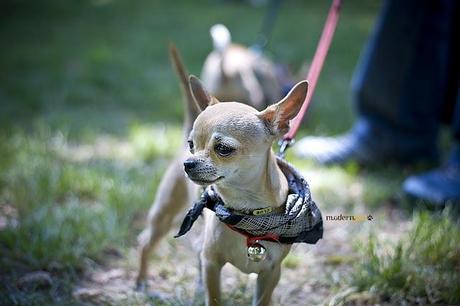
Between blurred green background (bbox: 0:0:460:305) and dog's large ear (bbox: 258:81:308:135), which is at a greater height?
dog's large ear (bbox: 258:81:308:135)

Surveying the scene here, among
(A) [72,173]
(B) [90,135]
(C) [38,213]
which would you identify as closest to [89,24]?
(B) [90,135]

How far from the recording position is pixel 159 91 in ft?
18.5

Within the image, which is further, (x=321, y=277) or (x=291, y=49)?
(x=291, y=49)

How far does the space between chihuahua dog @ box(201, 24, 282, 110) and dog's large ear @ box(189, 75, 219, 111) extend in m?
2.27

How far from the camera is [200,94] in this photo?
2.14 metres

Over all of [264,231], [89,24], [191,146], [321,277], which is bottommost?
[89,24]

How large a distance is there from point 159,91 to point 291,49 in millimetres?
2187

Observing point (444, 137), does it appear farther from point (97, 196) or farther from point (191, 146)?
point (191, 146)

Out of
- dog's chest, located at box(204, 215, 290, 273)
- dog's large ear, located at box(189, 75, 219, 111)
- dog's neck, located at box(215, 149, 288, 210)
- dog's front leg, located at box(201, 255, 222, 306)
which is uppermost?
dog's large ear, located at box(189, 75, 219, 111)

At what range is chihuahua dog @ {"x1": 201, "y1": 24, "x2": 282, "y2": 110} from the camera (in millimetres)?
4746

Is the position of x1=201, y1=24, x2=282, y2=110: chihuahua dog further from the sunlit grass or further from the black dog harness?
the black dog harness

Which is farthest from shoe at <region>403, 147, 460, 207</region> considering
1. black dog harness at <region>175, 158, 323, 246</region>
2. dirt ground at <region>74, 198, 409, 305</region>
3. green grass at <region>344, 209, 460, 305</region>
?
black dog harness at <region>175, 158, 323, 246</region>

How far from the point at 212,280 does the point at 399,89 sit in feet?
7.76

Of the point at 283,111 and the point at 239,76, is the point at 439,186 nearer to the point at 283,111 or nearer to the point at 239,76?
the point at 283,111
